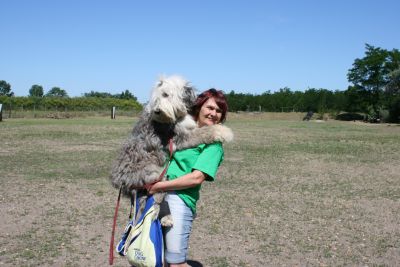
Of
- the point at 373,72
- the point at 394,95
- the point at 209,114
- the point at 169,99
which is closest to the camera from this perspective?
the point at 169,99

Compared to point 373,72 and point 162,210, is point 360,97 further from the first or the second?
point 162,210

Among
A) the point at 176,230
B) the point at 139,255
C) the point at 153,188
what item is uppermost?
the point at 153,188

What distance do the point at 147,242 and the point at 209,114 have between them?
1.05m

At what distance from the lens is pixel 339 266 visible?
557cm

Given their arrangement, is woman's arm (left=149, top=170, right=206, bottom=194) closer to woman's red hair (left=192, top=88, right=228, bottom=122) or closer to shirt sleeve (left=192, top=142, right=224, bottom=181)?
shirt sleeve (left=192, top=142, right=224, bottom=181)

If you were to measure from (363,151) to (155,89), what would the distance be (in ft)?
55.9

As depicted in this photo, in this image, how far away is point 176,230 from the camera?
329 cm

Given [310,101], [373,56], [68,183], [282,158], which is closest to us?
[68,183]

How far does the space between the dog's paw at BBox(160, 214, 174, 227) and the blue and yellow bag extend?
36 mm

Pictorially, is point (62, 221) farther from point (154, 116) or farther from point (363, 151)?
point (363, 151)

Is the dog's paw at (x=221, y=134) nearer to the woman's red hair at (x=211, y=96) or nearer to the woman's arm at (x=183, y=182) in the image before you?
the woman's red hair at (x=211, y=96)

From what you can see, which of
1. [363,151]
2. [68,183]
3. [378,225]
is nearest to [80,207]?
[68,183]

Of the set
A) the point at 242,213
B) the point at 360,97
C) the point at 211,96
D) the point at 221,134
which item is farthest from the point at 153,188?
the point at 360,97

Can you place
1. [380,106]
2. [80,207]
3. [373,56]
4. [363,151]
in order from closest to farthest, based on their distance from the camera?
[80,207] < [363,151] < [380,106] < [373,56]
